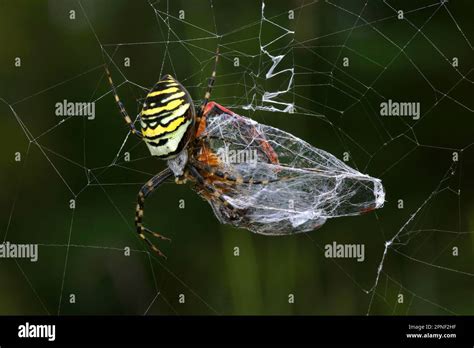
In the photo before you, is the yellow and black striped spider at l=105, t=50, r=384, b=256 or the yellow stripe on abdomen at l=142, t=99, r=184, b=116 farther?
the yellow and black striped spider at l=105, t=50, r=384, b=256

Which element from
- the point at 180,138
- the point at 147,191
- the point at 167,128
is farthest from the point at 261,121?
the point at 167,128

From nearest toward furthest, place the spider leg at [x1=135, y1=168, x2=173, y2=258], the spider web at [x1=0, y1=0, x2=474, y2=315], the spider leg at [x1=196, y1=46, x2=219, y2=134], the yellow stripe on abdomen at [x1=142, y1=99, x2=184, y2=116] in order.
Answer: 1. the yellow stripe on abdomen at [x1=142, y1=99, x2=184, y2=116]
2. the spider leg at [x1=196, y1=46, x2=219, y2=134]
3. the spider leg at [x1=135, y1=168, x2=173, y2=258]
4. the spider web at [x1=0, y1=0, x2=474, y2=315]

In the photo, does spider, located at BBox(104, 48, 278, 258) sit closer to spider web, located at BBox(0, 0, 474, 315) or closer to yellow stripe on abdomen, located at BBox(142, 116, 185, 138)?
yellow stripe on abdomen, located at BBox(142, 116, 185, 138)

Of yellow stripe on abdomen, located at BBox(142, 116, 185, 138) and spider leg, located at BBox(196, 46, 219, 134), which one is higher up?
spider leg, located at BBox(196, 46, 219, 134)

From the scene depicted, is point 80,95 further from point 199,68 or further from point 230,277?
point 230,277

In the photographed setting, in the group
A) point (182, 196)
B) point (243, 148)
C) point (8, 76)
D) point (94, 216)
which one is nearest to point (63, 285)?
point (94, 216)

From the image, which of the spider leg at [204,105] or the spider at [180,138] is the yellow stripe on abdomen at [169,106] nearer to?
the spider at [180,138]

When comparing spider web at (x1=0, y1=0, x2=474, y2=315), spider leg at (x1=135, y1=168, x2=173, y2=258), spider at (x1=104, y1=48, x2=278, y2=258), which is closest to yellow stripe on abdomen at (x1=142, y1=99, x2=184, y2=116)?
spider at (x1=104, y1=48, x2=278, y2=258)
